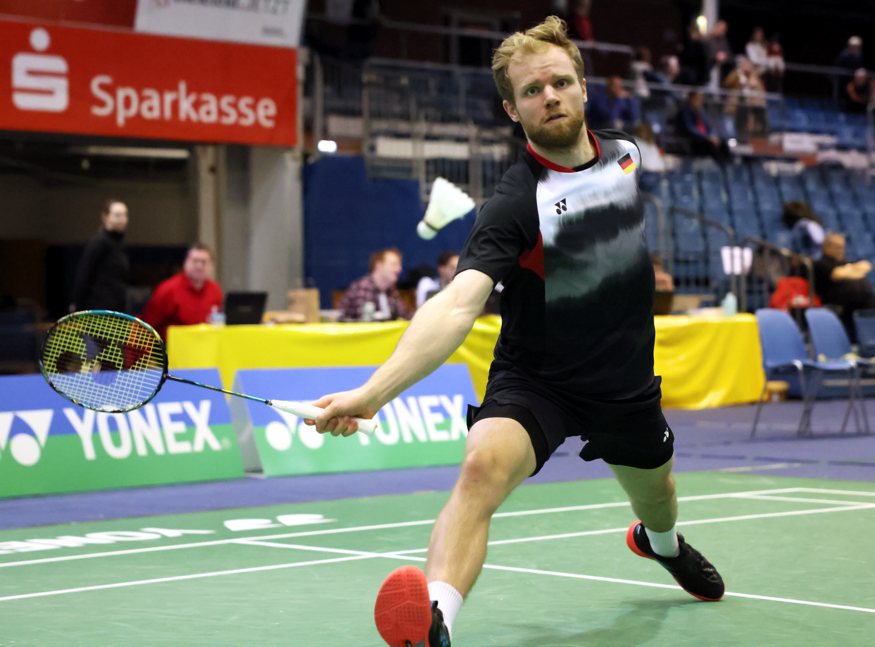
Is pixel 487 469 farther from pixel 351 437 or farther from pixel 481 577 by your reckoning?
pixel 351 437

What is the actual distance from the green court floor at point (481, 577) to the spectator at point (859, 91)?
59.0 feet

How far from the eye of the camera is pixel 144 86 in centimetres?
1512

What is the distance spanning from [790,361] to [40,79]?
7.64m

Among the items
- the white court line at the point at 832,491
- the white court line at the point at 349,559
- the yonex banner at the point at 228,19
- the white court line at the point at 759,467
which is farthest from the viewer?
the yonex banner at the point at 228,19

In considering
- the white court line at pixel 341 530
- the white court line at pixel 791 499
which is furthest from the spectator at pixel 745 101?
the white court line at pixel 791 499

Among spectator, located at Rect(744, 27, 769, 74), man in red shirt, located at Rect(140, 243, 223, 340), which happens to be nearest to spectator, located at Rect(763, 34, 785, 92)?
spectator, located at Rect(744, 27, 769, 74)

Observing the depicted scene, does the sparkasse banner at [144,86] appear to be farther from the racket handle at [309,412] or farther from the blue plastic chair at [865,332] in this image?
the racket handle at [309,412]

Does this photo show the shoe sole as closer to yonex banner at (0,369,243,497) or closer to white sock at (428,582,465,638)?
white sock at (428,582,465,638)

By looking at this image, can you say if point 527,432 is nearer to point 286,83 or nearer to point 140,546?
point 140,546

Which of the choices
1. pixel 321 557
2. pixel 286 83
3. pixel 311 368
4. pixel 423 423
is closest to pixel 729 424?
pixel 423 423

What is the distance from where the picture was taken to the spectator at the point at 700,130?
22.2 m

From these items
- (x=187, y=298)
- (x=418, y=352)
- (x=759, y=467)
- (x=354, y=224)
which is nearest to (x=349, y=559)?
(x=418, y=352)

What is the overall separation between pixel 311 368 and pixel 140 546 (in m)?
3.51

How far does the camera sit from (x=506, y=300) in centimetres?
447
